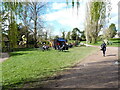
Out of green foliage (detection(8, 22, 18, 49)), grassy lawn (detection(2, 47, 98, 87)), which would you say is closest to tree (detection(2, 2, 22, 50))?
green foliage (detection(8, 22, 18, 49))

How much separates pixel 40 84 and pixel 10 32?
243cm

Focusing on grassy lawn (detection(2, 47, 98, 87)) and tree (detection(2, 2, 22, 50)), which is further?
grassy lawn (detection(2, 47, 98, 87))

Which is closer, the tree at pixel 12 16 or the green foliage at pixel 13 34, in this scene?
the tree at pixel 12 16

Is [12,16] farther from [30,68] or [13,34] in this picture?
[30,68]

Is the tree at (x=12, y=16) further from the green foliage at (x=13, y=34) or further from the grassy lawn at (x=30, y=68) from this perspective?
the grassy lawn at (x=30, y=68)

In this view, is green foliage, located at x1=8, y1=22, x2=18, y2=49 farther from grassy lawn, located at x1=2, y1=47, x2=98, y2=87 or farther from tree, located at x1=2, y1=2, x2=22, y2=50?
grassy lawn, located at x1=2, y1=47, x2=98, y2=87

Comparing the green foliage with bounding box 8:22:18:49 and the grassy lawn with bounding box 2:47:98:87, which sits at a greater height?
the green foliage with bounding box 8:22:18:49

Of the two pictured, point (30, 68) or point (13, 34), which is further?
point (30, 68)

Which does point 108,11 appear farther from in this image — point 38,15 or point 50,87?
point 38,15

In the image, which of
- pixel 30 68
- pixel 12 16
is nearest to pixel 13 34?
pixel 12 16

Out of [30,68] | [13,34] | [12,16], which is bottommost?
[30,68]

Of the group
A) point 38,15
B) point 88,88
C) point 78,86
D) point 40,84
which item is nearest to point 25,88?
point 40,84

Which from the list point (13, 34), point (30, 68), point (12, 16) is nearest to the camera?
point (12, 16)

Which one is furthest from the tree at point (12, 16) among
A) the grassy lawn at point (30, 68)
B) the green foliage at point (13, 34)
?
the grassy lawn at point (30, 68)
